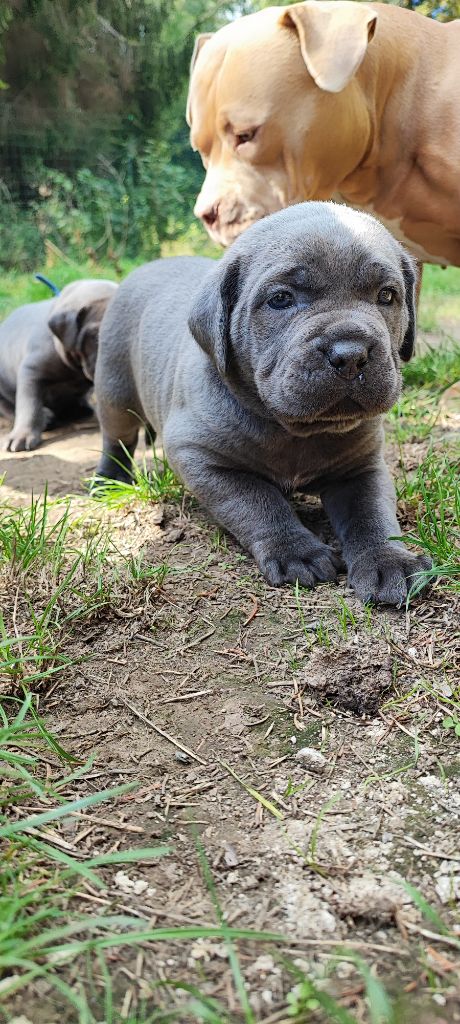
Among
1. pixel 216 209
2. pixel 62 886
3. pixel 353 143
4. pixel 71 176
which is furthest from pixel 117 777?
A: pixel 71 176

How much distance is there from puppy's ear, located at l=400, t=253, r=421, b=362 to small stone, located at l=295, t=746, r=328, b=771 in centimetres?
183

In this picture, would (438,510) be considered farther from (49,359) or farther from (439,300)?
(439,300)

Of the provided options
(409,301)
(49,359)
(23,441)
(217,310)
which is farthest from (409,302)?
(49,359)

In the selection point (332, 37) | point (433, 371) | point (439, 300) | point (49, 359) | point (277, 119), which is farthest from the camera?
point (439, 300)

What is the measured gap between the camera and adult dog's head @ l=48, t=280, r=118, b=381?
621 centimetres

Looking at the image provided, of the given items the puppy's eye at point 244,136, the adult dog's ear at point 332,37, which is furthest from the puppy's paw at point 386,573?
the puppy's eye at point 244,136

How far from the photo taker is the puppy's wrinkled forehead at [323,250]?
2.98 meters

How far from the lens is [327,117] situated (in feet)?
15.1

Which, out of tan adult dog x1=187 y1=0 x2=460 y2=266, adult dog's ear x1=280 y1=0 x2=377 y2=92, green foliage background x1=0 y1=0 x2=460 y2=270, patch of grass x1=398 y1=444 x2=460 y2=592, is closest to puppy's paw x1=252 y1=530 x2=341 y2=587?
patch of grass x1=398 y1=444 x2=460 y2=592

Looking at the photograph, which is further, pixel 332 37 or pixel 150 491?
pixel 332 37

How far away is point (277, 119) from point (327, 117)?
0.27 meters

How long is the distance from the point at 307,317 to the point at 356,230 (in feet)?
1.33

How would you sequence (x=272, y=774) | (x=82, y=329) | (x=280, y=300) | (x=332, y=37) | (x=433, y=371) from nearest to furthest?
(x=272, y=774) < (x=280, y=300) < (x=332, y=37) < (x=433, y=371) < (x=82, y=329)

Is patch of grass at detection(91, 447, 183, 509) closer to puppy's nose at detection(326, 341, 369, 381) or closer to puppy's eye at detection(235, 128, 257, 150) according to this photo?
puppy's nose at detection(326, 341, 369, 381)
